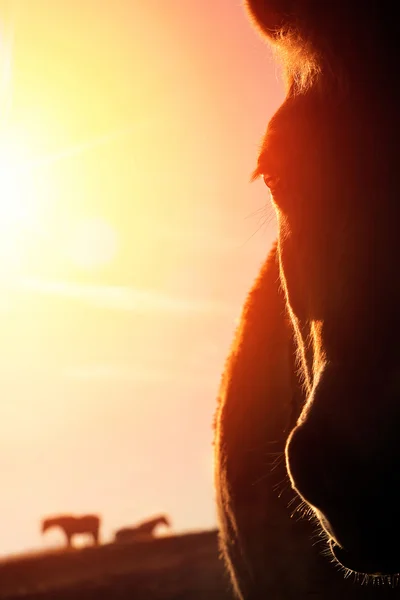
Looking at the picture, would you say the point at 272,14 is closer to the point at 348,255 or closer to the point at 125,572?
the point at 348,255

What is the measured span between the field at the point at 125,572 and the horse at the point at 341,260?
21.2 feet

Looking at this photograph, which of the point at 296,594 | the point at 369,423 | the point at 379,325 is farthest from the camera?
the point at 296,594

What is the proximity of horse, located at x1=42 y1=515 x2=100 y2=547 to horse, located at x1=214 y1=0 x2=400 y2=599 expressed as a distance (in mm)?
30322

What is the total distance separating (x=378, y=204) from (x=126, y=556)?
13739 mm

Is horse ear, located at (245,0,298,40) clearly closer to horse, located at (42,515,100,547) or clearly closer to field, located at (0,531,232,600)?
field, located at (0,531,232,600)

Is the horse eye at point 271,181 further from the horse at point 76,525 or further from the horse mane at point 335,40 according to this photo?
the horse at point 76,525

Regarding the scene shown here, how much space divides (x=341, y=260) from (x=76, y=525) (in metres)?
32.1

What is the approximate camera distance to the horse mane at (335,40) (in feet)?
5.63

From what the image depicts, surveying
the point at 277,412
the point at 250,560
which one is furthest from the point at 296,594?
the point at 277,412

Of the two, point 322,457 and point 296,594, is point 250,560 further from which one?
point 322,457

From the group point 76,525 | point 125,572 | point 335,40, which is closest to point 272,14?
point 335,40

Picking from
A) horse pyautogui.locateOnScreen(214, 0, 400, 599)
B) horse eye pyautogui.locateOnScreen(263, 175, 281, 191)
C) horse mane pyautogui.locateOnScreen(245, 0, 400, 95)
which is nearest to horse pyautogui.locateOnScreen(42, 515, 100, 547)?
horse pyautogui.locateOnScreen(214, 0, 400, 599)

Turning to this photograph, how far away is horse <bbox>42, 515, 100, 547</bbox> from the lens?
31.2 m

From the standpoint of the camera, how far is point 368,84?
174 cm
